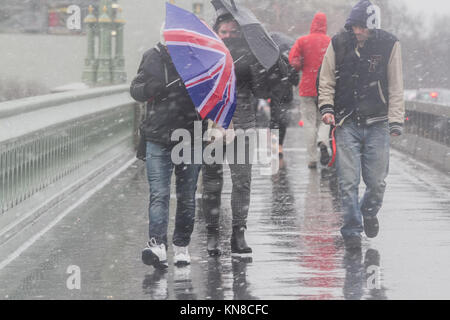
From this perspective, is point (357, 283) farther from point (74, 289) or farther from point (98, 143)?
point (98, 143)

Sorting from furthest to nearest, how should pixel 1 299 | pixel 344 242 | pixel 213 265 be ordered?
1. pixel 344 242
2. pixel 213 265
3. pixel 1 299

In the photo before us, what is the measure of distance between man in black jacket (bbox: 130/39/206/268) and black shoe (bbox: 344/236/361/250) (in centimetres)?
149

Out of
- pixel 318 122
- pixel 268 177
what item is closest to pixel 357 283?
pixel 268 177

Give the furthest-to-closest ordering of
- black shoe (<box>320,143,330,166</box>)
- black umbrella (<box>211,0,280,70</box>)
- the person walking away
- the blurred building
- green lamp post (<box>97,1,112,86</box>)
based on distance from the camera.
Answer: the blurred building → green lamp post (<box>97,1,112,86</box>) → black shoe (<box>320,143,330,166</box>) → the person walking away → black umbrella (<box>211,0,280,70</box>)

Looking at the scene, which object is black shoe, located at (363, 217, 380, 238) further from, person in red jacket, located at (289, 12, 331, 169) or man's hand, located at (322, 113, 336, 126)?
person in red jacket, located at (289, 12, 331, 169)

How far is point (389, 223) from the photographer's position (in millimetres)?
10188

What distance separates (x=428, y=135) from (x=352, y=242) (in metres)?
8.78

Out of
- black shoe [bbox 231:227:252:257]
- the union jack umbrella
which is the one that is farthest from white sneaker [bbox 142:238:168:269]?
the union jack umbrella

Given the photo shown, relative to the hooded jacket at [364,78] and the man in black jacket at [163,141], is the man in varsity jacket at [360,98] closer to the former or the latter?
the hooded jacket at [364,78]

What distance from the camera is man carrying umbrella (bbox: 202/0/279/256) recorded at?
26.6ft

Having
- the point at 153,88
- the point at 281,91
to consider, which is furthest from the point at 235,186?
the point at 281,91

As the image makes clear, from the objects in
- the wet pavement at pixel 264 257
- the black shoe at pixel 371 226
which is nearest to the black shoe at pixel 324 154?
the wet pavement at pixel 264 257

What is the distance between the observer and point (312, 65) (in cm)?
1489

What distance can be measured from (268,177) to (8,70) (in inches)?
1778
